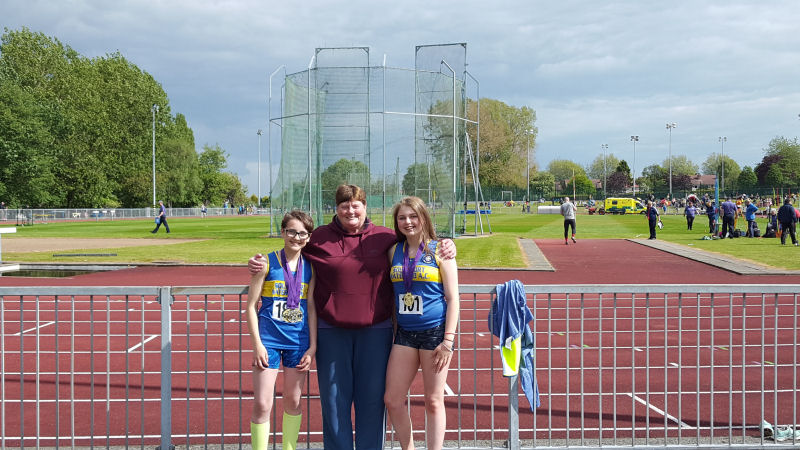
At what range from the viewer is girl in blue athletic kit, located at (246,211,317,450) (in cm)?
370

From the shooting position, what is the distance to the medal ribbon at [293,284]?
3.70 metres

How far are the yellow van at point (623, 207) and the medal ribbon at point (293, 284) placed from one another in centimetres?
7740

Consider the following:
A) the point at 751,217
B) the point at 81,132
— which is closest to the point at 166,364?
the point at 751,217

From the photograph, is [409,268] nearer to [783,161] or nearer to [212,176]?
[212,176]

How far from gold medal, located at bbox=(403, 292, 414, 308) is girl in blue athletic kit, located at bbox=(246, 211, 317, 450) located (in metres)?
0.55

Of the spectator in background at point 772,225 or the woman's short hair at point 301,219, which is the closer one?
the woman's short hair at point 301,219

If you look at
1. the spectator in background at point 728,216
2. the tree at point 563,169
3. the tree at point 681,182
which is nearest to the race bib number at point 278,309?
the spectator in background at point 728,216

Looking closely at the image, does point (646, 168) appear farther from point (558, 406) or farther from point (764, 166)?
point (558, 406)

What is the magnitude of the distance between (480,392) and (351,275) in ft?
9.55

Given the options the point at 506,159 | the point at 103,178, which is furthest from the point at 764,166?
the point at 103,178

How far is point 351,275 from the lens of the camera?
363 cm

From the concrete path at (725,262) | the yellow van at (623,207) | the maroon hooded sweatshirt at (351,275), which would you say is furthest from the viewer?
the yellow van at (623,207)

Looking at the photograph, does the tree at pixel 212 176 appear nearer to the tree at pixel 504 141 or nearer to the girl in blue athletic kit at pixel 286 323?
the tree at pixel 504 141

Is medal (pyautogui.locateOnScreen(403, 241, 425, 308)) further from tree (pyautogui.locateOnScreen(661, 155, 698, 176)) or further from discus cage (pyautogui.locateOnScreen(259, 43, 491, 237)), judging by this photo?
tree (pyautogui.locateOnScreen(661, 155, 698, 176))
